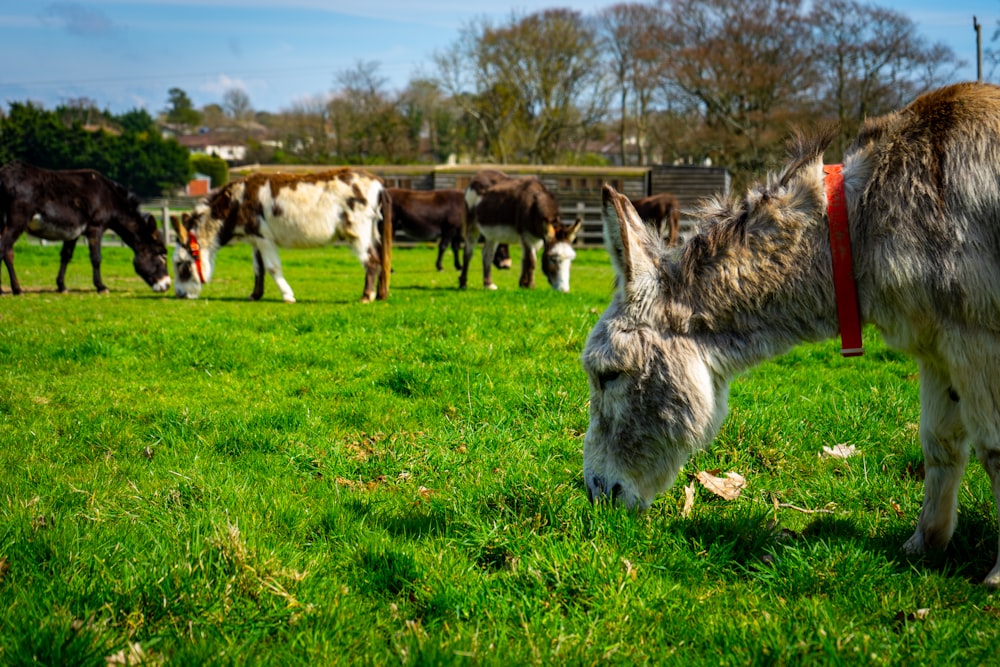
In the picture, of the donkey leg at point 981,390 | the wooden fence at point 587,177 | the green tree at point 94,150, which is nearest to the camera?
the donkey leg at point 981,390

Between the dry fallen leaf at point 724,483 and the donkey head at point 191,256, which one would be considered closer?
the dry fallen leaf at point 724,483

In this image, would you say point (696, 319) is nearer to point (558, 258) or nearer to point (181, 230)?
point (558, 258)

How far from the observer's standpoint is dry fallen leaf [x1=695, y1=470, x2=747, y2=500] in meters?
4.38

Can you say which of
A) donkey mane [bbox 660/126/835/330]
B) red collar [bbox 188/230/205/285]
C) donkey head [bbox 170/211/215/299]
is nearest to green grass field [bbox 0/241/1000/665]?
donkey mane [bbox 660/126/835/330]

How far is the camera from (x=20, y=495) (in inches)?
163

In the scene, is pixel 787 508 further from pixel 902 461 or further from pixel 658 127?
pixel 658 127

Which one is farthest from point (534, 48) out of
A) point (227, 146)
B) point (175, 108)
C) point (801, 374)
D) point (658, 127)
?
point (175, 108)

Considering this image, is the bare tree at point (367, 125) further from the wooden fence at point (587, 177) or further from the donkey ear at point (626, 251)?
the donkey ear at point (626, 251)

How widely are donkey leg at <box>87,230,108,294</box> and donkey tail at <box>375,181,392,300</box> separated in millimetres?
5885

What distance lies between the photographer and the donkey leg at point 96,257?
51.4ft

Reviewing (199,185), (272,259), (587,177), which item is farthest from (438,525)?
(199,185)

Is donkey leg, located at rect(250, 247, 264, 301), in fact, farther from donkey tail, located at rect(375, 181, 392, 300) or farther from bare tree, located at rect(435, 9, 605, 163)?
bare tree, located at rect(435, 9, 605, 163)

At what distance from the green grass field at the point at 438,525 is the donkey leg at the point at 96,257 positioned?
8.81 m

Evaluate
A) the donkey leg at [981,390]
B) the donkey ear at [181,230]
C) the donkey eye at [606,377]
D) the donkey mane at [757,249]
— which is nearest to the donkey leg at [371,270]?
the donkey ear at [181,230]
